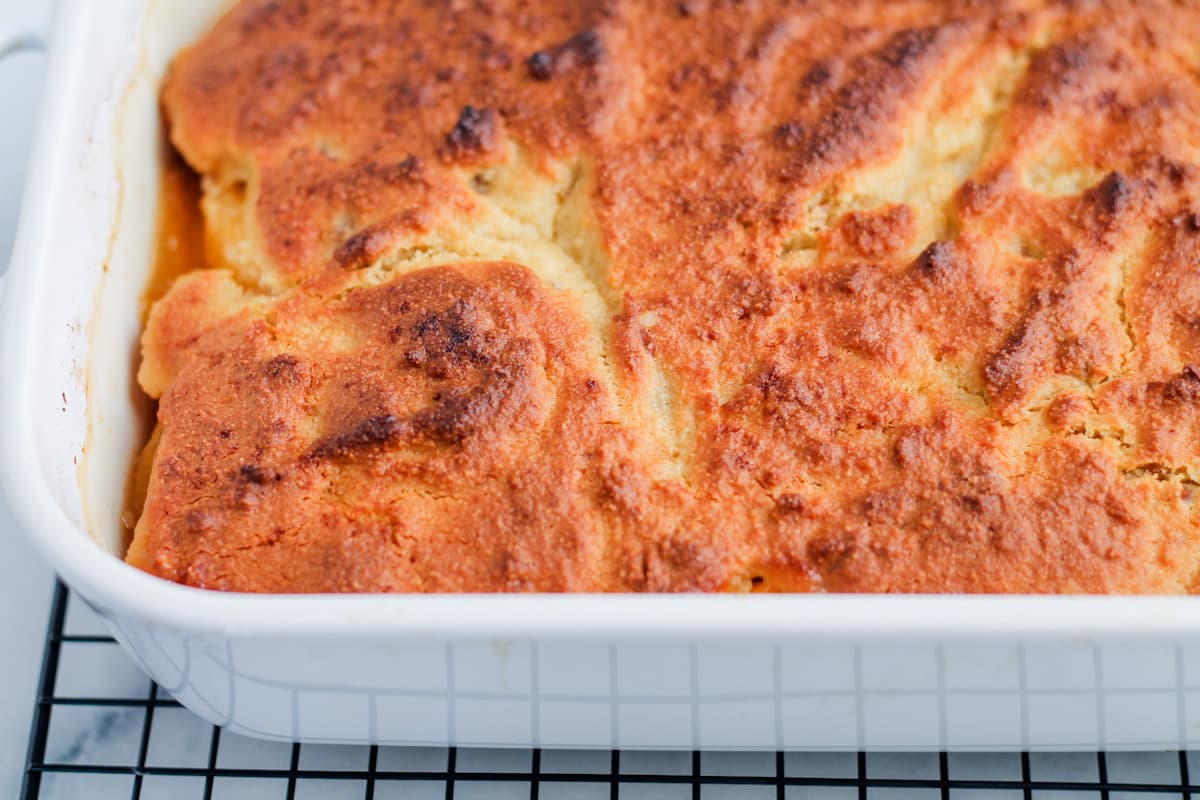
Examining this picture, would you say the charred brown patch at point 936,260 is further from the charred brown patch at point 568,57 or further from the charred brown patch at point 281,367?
the charred brown patch at point 281,367

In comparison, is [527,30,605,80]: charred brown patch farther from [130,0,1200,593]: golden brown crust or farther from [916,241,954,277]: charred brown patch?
[916,241,954,277]: charred brown patch

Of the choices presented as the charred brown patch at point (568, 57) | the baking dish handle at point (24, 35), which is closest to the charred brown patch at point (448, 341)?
the charred brown patch at point (568, 57)

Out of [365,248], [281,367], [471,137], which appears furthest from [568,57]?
[281,367]

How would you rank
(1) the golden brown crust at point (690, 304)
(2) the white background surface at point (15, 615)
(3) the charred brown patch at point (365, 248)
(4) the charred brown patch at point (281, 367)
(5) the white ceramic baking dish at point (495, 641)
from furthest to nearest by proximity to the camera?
(2) the white background surface at point (15, 615), (3) the charred brown patch at point (365, 248), (4) the charred brown patch at point (281, 367), (1) the golden brown crust at point (690, 304), (5) the white ceramic baking dish at point (495, 641)

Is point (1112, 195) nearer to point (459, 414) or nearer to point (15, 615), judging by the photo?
point (459, 414)

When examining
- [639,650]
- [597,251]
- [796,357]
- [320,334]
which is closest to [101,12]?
[320,334]

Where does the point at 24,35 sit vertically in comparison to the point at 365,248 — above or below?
above
